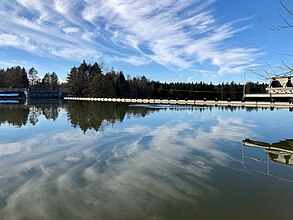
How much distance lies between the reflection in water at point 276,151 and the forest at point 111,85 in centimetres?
5429

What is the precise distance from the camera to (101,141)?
1080 cm

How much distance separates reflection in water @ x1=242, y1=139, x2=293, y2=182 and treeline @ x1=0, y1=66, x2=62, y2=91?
314 feet

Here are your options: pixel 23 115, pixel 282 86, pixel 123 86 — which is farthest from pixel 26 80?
pixel 282 86

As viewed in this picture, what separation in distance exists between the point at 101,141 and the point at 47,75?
112673mm

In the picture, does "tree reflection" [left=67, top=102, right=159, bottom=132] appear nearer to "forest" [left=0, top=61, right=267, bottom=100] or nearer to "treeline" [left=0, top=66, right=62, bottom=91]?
"forest" [left=0, top=61, right=267, bottom=100]

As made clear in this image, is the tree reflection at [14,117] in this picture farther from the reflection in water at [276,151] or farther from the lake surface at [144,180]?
the reflection in water at [276,151]

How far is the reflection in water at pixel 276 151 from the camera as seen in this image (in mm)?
7816

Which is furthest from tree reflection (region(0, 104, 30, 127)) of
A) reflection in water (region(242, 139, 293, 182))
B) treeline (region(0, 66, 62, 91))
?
treeline (region(0, 66, 62, 91))

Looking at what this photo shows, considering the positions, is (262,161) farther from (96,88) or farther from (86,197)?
(96,88)

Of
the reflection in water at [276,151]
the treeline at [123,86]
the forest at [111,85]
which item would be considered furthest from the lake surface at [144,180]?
the forest at [111,85]

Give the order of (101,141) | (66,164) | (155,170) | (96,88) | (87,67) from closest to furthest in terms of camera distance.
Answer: (155,170) < (66,164) < (101,141) < (96,88) < (87,67)

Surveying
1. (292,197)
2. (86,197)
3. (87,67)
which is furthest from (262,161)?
(87,67)

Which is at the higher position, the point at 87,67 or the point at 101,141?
the point at 87,67

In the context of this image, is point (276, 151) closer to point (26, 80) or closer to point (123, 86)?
point (123, 86)
